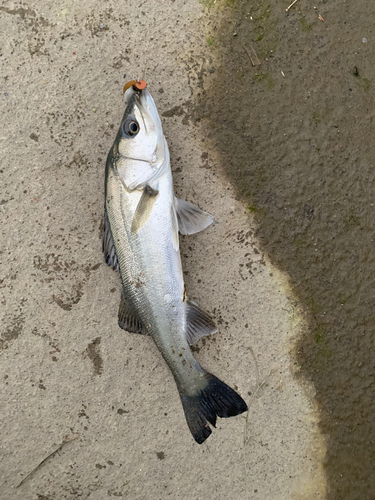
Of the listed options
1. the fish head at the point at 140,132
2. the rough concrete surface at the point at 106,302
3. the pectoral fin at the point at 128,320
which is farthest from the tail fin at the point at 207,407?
the fish head at the point at 140,132

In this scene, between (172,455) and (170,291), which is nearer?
(170,291)

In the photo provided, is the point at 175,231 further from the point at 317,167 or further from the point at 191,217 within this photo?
the point at 317,167

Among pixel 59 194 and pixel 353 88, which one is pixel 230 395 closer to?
pixel 59 194

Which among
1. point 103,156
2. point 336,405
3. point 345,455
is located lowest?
point 345,455

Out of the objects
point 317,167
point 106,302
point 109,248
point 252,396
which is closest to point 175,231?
point 109,248

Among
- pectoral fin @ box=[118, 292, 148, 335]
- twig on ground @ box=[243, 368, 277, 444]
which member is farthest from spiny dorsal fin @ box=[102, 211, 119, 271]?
twig on ground @ box=[243, 368, 277, 444]

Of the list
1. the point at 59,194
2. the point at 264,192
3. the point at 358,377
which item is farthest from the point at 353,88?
the point at 59,194
